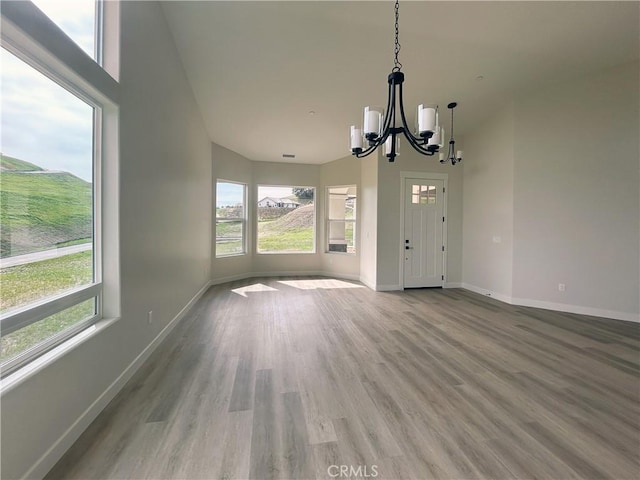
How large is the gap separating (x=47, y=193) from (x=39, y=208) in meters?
0.11

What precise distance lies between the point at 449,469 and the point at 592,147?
15.7 feet

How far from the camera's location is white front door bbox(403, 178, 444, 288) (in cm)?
543

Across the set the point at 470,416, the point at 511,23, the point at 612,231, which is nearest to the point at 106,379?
the point at 470,416

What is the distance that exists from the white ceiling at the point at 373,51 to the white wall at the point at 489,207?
65 cm

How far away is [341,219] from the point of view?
6766 mm

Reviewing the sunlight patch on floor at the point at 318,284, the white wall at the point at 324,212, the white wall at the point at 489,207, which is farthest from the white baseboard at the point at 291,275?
the white wall at the point at 489,207

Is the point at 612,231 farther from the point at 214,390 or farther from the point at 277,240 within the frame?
the point at 277,240

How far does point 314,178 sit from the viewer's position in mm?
6930

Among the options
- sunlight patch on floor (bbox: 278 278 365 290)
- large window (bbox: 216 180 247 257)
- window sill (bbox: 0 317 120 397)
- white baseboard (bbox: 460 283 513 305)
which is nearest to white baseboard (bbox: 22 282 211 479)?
window sill (bbox: 0 317 120 397)

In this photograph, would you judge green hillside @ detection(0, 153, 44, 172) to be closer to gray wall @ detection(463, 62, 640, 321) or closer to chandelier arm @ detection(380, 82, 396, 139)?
chandelier arm @ detection(380, 82, 396, 139)

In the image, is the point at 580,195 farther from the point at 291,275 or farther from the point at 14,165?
the point at 14,165

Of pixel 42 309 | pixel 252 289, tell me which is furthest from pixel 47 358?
pixel 252 289

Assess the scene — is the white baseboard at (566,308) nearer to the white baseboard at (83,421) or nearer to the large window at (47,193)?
the white baseboard at (83,421)

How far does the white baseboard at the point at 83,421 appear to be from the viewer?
1.34 meters
